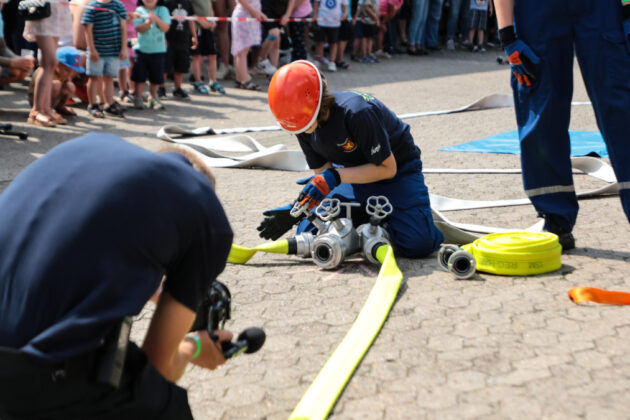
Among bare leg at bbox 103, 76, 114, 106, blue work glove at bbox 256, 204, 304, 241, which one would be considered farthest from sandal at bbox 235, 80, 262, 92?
blue work glove at bbox 256, 204, 304, 241

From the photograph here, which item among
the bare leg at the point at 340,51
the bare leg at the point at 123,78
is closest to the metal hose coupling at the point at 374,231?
the bare leg at the point at 123,78

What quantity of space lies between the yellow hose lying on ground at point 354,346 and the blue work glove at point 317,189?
0.42 metres

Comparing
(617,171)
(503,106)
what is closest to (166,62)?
(503,106)

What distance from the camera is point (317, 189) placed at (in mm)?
4176

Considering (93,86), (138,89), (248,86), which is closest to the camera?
(93,86)

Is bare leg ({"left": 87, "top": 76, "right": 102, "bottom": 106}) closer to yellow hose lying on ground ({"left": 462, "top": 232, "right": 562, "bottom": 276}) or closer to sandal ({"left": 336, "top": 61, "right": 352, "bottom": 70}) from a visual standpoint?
yellow hose lying on ground ({"left": 462, "top": 232, "right": 562, "bottom": 276})

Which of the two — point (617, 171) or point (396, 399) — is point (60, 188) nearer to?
point (396, 399)

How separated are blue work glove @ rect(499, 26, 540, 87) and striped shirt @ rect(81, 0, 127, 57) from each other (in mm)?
5635

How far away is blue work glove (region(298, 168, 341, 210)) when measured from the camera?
13.7 ft

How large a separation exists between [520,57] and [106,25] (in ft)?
19.1

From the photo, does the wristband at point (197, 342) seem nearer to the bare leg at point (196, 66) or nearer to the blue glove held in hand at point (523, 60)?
the blue glove held in hand at point (523, 60)

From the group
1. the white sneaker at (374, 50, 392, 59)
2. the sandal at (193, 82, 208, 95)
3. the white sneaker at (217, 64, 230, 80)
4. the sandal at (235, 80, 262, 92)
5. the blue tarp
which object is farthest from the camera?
the white sneaker at (374, 50, 392, 59)

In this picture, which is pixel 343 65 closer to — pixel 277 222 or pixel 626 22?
pixel 277 222

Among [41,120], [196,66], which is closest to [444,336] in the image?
[41,120]
